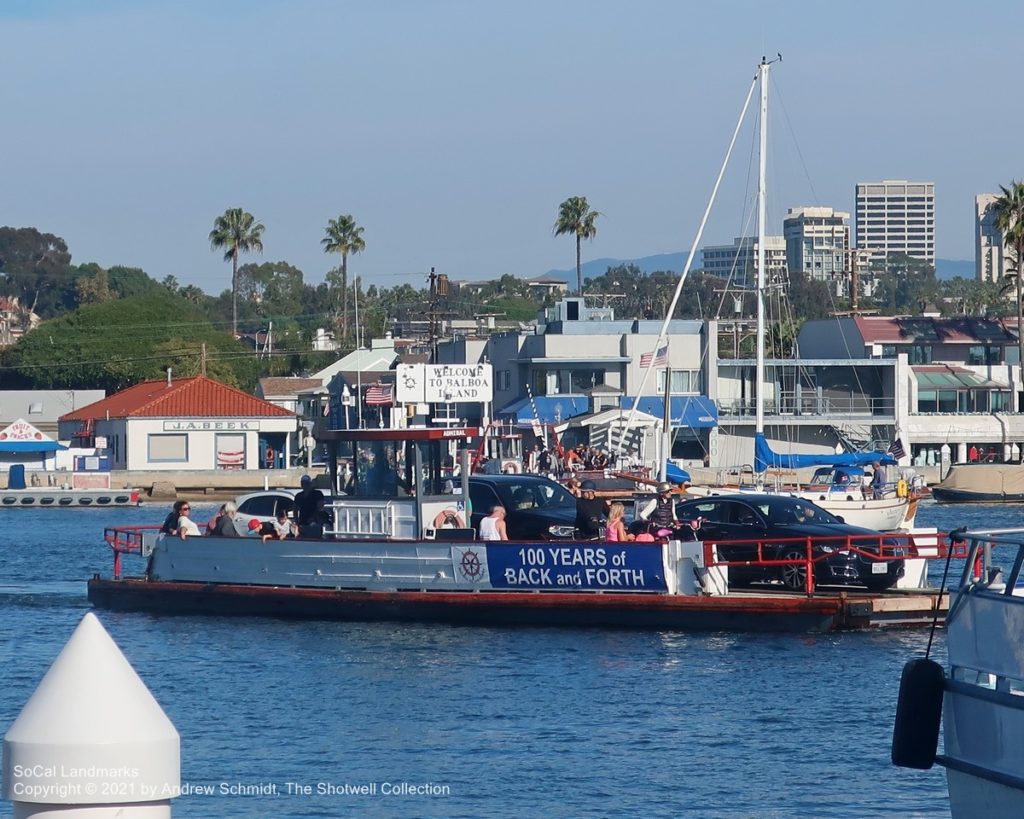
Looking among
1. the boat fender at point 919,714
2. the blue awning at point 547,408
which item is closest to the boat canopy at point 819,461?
the blue awning at point 547,408

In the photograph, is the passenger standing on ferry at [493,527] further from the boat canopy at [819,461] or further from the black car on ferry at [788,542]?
the boat canopy at [819,461]

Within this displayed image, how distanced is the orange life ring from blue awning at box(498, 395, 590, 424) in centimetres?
4853

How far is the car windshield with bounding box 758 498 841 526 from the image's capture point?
25627 mm

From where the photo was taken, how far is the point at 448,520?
25.7 m

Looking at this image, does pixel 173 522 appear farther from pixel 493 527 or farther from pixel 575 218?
pixel 575 218

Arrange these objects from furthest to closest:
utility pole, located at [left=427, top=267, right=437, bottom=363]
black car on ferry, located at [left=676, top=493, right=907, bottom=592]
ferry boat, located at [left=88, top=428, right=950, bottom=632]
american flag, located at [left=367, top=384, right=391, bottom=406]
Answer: utility pole, located at [left=427, top=267, right=437, bottom=363] → american flag, located at [left=367, top=384, right=391, bottom=406] → black car on ferry, located at [left=676, top=493, right=907, bottom=592] → ferry boat, located at [left=88, top=428, right=950, bottom=632]

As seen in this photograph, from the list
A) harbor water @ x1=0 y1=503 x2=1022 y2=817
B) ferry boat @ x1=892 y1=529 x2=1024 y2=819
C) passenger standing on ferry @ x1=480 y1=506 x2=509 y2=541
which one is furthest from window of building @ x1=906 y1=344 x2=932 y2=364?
ferry boat @ x1=892 y1=529 x2=1024 y2=819

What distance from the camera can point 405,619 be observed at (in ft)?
82.9

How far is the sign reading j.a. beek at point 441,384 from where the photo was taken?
26406 mm

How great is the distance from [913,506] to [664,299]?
375ft

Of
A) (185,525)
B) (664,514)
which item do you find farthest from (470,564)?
(185,525)

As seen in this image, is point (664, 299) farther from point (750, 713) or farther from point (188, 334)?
point (750, 713)

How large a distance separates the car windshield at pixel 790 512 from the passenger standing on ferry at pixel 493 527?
13.2 ft

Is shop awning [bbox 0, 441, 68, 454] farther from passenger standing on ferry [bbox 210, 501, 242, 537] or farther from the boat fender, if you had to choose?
the boat fender
